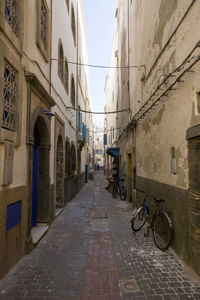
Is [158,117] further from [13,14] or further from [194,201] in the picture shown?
[13,14]

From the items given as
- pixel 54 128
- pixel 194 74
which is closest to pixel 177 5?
pixel 194 74

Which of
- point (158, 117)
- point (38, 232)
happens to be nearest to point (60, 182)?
point (38, 232)

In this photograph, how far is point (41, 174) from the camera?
6168 millimetres

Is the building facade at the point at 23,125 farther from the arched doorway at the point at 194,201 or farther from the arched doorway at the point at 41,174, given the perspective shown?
the arched doorway at the point at 194,201

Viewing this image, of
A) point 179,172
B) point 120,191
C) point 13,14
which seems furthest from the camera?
point 120,191

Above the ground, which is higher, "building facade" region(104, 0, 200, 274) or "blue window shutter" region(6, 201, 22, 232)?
"building facade" region(104, 0, 200, 274)

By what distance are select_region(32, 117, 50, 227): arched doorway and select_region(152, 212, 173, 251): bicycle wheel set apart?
130 inches

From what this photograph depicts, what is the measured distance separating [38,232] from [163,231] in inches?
132

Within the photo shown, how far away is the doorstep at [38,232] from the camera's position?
16.0ft

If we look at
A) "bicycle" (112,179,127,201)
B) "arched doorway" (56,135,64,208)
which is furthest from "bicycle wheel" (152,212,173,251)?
"bicycle" (112,179,127,201)

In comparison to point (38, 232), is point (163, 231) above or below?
above

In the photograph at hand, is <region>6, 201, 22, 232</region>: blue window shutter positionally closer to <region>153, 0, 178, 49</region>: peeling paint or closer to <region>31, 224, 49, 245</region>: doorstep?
<region>31, 224, 49, 245</region>: doorstep

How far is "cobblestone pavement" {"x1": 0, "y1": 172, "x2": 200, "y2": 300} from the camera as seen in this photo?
2965 mm

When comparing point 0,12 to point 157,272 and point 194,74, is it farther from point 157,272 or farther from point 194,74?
point 157,272
